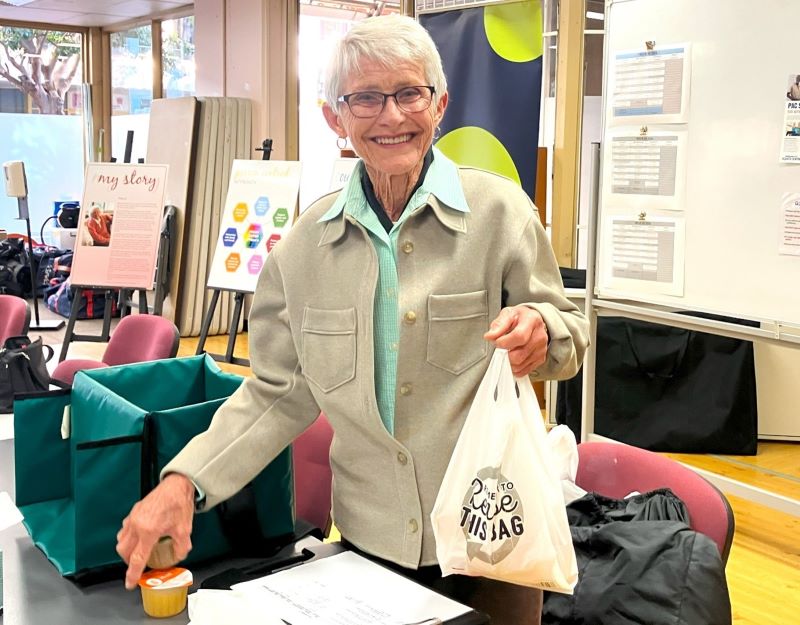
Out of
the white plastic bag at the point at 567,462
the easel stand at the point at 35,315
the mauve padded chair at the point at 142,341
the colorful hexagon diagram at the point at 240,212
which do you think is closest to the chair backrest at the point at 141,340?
the mauve padded chair at the point at 142,341

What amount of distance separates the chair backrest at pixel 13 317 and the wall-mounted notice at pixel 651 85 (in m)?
2.44

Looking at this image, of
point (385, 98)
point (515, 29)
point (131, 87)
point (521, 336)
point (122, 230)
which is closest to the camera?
point (521, 336)

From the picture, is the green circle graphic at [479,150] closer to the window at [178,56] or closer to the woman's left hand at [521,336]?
the woman's left hand at [521,336]

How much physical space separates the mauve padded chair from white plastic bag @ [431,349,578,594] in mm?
2108

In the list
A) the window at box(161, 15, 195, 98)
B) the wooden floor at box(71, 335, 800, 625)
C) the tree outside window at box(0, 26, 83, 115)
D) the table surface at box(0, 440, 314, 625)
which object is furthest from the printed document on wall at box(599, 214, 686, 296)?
the tree outside window at box(0, 26, 83, 115)

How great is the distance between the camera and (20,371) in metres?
2.52

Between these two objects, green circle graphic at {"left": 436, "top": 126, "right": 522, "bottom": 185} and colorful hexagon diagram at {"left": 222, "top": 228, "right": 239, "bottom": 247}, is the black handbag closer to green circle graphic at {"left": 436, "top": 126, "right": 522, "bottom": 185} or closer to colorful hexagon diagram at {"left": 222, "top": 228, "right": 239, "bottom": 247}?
green circle graphic at {"left": 436, "top": 126, "right": 522, "bottom": 185}

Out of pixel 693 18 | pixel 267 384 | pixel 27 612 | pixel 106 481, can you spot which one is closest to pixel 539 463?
pixel 267 384

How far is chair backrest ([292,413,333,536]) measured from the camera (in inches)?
77.5

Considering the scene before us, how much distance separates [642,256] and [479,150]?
170 centimetres

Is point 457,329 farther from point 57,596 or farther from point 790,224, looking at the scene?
point 790,224

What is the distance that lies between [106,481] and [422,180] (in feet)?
2.22

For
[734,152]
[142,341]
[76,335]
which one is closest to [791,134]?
[734,152]

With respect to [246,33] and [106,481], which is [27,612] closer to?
[106,481]
